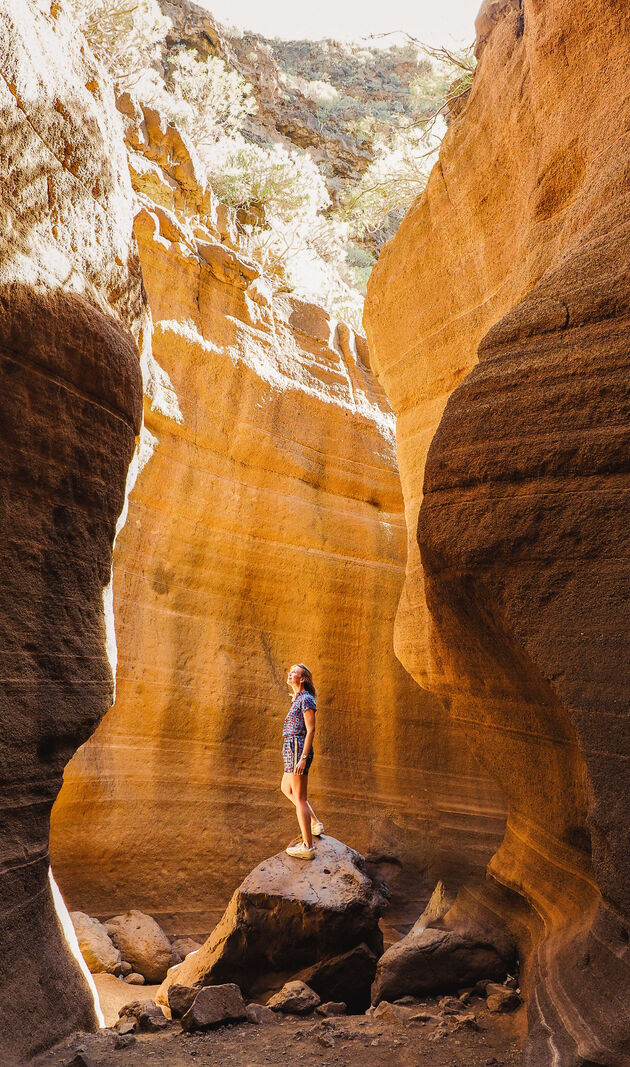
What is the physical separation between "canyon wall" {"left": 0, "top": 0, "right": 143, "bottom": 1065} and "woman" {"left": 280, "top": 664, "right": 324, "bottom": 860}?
2460mm

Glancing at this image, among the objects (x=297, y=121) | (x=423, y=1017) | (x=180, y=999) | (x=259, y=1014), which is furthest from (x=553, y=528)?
(x=297, y=121)

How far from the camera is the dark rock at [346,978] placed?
5.19 metres

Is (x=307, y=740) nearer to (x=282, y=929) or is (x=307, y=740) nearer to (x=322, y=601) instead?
(x=282, y=929)

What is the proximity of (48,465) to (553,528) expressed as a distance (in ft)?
8.89

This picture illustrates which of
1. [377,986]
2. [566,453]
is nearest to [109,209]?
[566,453]

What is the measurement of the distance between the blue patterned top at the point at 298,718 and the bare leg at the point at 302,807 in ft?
1.24

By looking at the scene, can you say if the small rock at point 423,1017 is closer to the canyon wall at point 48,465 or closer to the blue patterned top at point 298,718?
the canyon wall at point 48,465

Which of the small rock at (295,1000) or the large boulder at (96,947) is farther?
the large boulder at (96,947)

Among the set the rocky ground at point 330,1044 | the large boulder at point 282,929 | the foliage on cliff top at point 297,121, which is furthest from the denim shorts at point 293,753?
the foliage on cliff top at point 297,121

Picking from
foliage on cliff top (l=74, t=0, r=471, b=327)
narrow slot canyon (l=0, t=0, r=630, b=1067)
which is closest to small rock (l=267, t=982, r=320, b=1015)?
narrow slot canyon (l=0, t=0, r=630, b=1067)

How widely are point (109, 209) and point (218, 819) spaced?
21.0ft

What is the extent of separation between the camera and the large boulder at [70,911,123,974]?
6.11 meters

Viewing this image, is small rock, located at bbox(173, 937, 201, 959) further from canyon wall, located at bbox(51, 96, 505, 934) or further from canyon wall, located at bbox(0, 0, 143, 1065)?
canyon wall, located at bbox(0, 0, 143, 1065)

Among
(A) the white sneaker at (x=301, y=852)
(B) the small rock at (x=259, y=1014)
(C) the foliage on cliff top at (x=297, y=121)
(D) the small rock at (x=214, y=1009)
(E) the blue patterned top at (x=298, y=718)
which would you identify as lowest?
(B) the small rock at (x=259, y=1014)
